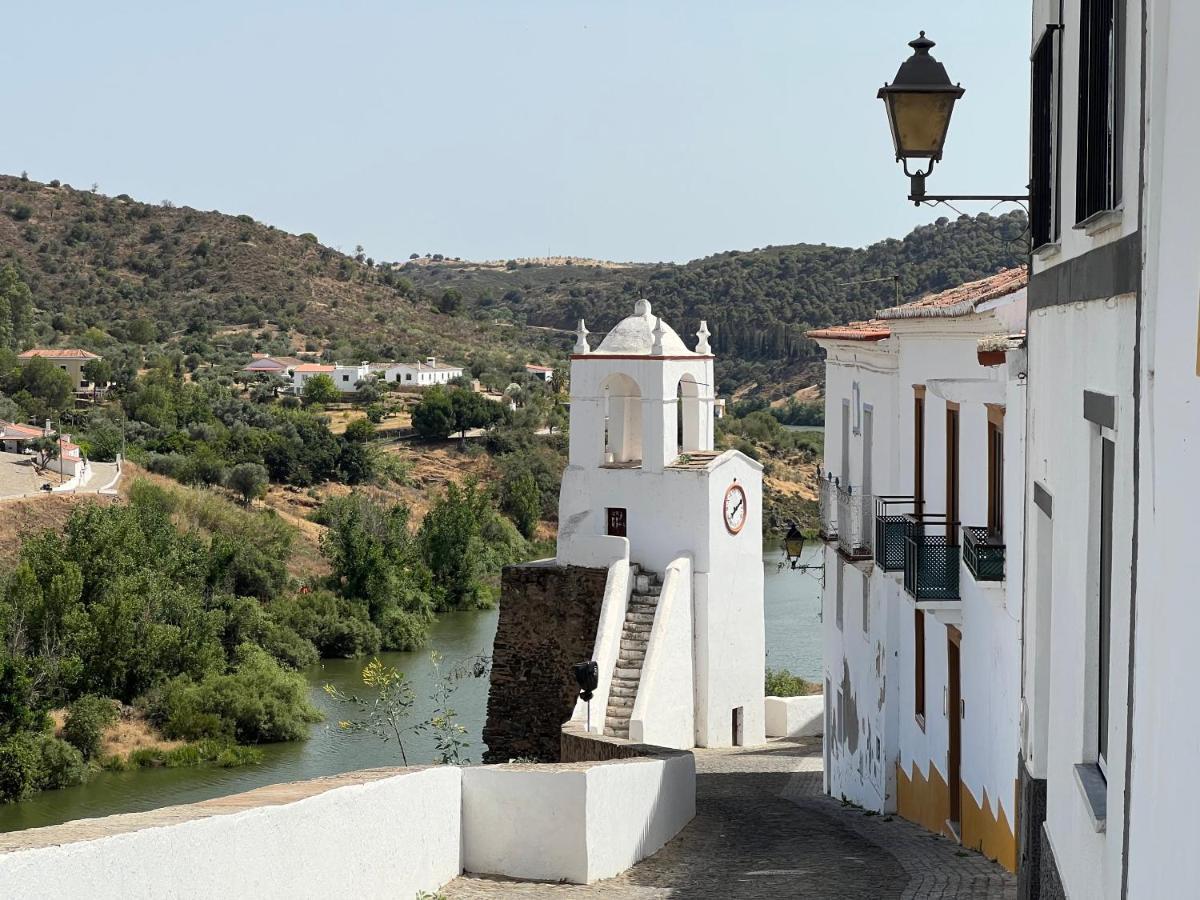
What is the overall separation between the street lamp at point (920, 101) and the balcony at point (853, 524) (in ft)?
25.6

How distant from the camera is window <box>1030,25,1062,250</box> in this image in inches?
252

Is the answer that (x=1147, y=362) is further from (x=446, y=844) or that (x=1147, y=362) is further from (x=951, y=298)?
(x=951, y=298)

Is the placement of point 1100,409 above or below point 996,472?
above

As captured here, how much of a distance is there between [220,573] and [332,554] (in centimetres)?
668

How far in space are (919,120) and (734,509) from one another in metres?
14.1

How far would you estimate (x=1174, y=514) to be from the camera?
11.9 feet

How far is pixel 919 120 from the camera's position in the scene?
7.29 m

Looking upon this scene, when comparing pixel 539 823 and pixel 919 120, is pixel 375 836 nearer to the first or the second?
pixel 539 823

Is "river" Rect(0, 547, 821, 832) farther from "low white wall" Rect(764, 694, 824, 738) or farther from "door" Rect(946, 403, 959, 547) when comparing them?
"door" Rect(946, 403, 959, 547)

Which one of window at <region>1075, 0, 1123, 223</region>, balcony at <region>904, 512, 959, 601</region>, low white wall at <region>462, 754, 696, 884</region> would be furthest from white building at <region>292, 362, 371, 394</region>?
window at <region>1075, 0, 1123, 223</region>

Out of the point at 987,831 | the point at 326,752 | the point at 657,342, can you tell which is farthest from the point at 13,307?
the point at 987,831

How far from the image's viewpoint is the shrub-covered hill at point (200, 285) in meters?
79.8

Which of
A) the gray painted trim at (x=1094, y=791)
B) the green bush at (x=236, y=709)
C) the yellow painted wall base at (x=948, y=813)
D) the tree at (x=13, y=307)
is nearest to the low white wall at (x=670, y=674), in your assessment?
the yellow painted wall base at (x=948, y=813)

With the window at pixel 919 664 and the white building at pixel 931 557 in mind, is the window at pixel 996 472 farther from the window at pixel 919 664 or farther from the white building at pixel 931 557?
the window at pixel 919 664
